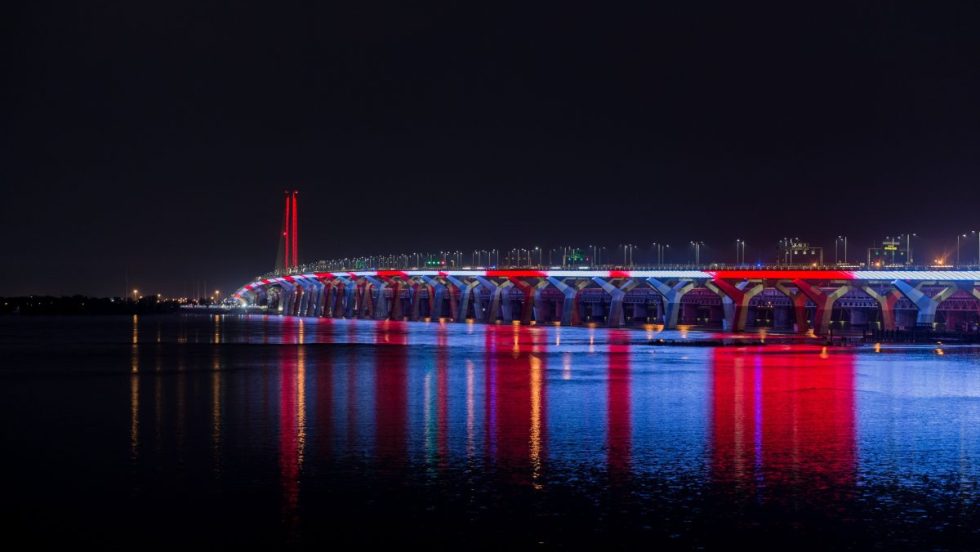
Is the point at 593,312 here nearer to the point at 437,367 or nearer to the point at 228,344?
the point at 228,344

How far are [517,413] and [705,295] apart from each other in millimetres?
131701

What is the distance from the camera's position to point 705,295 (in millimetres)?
159875

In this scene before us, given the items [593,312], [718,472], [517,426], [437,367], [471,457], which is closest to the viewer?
[718,472]

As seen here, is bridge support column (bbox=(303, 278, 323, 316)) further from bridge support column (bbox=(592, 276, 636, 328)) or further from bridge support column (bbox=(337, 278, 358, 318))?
bridge support column (bbox=(592, 276, 636, 328))

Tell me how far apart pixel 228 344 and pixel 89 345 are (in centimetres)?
937

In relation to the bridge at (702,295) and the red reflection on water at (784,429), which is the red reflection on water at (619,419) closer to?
the red reflection on water at (784,429)

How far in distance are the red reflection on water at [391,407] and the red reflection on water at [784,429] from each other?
6590 mm

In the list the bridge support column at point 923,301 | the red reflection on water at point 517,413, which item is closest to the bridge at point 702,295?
the bridge support column at point 923,301

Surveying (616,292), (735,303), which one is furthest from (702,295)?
(735,303)

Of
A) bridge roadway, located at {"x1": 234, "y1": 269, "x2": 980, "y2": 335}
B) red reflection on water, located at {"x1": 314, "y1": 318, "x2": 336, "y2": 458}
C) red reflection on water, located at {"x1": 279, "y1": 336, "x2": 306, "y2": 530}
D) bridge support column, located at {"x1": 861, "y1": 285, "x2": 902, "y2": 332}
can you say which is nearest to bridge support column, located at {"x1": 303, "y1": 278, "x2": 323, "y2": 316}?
bridge roadway, located at {"x1": 234, "y1": 269, "x2": 980, "y2": 335}

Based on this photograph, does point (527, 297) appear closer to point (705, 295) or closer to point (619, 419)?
point (705, 295)

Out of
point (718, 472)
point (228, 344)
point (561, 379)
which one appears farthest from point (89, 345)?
point (718, 472)

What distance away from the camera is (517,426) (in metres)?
28.4

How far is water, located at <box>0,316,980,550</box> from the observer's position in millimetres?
16875
